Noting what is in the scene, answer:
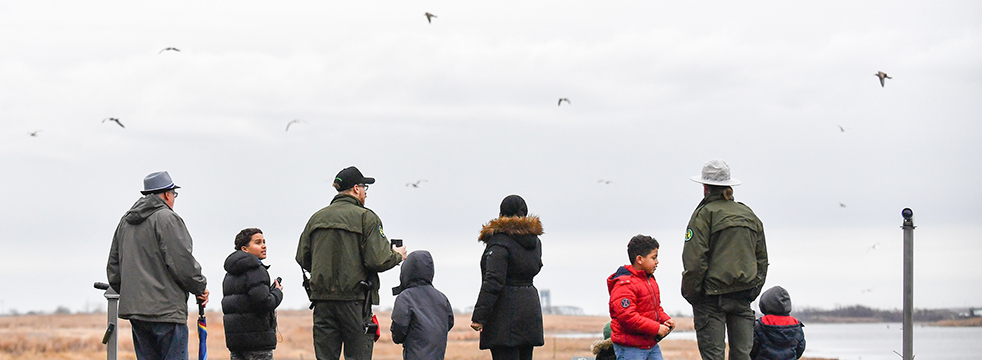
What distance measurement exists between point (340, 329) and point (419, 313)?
2.37 ft

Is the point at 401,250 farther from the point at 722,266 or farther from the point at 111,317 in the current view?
the point at 722,266

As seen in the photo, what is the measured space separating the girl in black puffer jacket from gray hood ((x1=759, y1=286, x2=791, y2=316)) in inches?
166

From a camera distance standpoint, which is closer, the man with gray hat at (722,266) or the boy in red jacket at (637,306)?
the boy in red jacket at (637,306)

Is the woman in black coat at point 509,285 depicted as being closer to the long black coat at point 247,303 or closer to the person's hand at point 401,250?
the person's hand at point 401,250

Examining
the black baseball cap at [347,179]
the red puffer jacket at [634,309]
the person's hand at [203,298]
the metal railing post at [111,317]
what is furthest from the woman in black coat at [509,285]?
the metal railing post at [111,317]

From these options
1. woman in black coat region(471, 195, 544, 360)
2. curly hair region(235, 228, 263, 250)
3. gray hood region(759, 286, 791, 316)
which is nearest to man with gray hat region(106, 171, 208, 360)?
curly hair region(235, 228, 263, 250)

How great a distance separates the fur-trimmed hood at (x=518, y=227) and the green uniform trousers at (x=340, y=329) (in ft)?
4.12

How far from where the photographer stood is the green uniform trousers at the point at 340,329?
27.8 feet

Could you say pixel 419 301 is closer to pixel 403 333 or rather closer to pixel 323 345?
pixel 403 333

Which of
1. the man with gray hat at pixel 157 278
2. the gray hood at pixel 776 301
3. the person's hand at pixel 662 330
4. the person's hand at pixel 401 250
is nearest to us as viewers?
the man with gray hat at pixel 157 278

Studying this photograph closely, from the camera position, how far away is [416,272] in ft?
27.5

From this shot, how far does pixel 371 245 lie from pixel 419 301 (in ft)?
1.97

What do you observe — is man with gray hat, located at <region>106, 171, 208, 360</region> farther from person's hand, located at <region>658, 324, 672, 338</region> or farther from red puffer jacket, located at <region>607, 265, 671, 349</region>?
person's hand, located at <region>658, 324, 672, 338</region>

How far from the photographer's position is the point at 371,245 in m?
8.37
